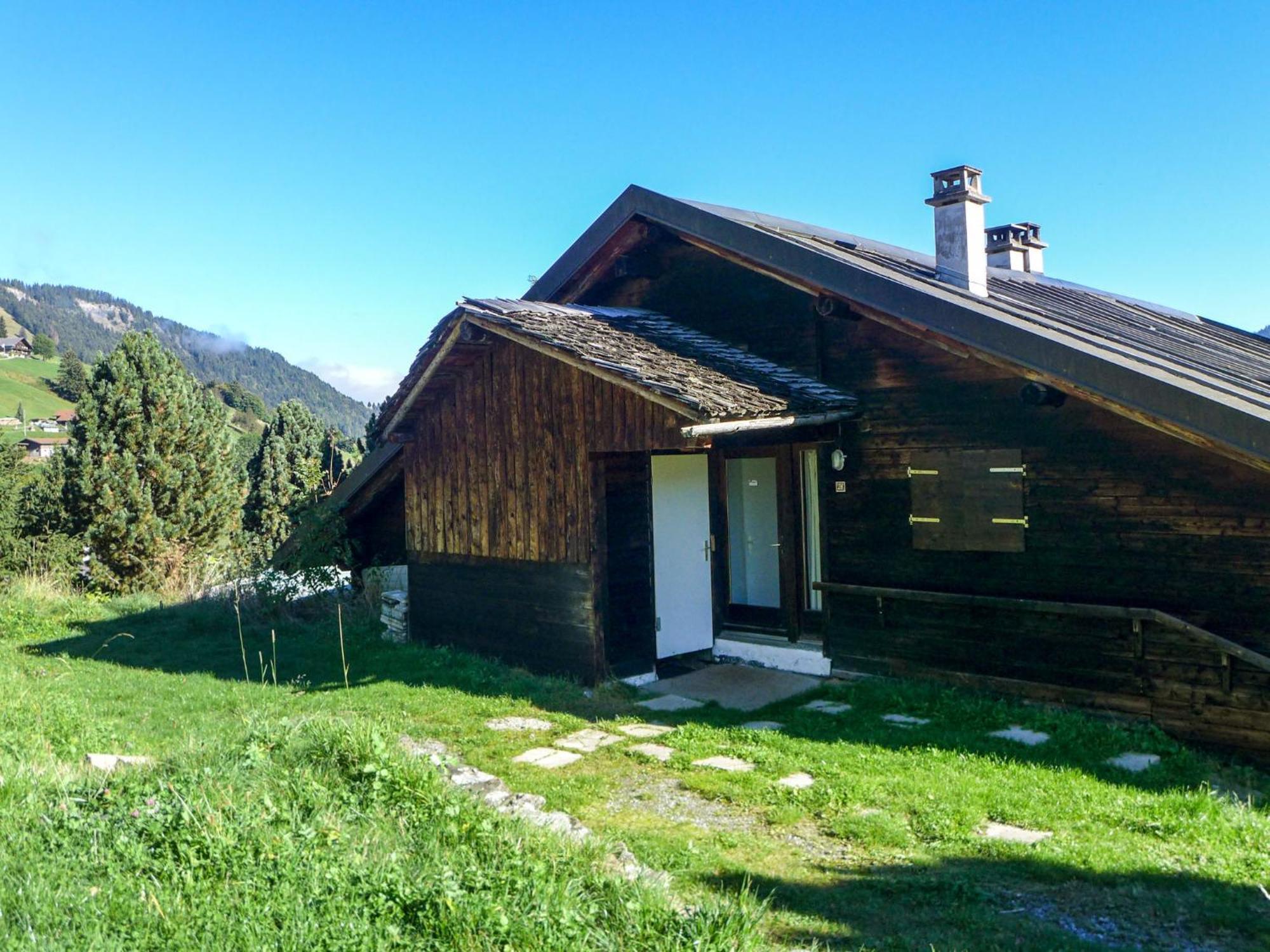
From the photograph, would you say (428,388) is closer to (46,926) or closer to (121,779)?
(121,779)

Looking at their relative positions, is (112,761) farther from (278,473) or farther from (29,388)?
(29,388)

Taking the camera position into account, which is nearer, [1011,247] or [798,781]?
[798,781]

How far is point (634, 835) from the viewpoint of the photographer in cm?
543

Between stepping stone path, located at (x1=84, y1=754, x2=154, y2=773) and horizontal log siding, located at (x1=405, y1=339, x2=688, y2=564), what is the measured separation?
4132mm

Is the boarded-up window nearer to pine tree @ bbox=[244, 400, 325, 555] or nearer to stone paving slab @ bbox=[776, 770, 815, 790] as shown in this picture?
stone paving slab @ bbox=[776, 770, 815, 790]

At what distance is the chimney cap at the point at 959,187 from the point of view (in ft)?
33.0

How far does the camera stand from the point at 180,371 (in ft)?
75.0

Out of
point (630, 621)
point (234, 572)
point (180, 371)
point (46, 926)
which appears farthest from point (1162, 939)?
point (180, 371)

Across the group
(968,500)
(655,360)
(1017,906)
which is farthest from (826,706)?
(1017,906)

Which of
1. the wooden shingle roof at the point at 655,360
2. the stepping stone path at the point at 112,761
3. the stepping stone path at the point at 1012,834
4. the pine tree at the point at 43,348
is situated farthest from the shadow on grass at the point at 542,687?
the pine tree at the point at 43,348

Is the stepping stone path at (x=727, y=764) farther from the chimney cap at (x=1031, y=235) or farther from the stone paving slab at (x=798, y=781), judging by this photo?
the chimney cap at (x=1031, y=235)

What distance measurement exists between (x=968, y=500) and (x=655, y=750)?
3.34 meters

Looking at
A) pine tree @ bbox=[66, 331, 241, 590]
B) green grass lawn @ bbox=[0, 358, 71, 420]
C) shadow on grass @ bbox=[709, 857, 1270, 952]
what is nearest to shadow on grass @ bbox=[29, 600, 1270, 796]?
shadow on grass @ bbox=[709, 857, 1270, 952]

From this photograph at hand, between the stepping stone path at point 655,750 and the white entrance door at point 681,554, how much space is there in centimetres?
237
